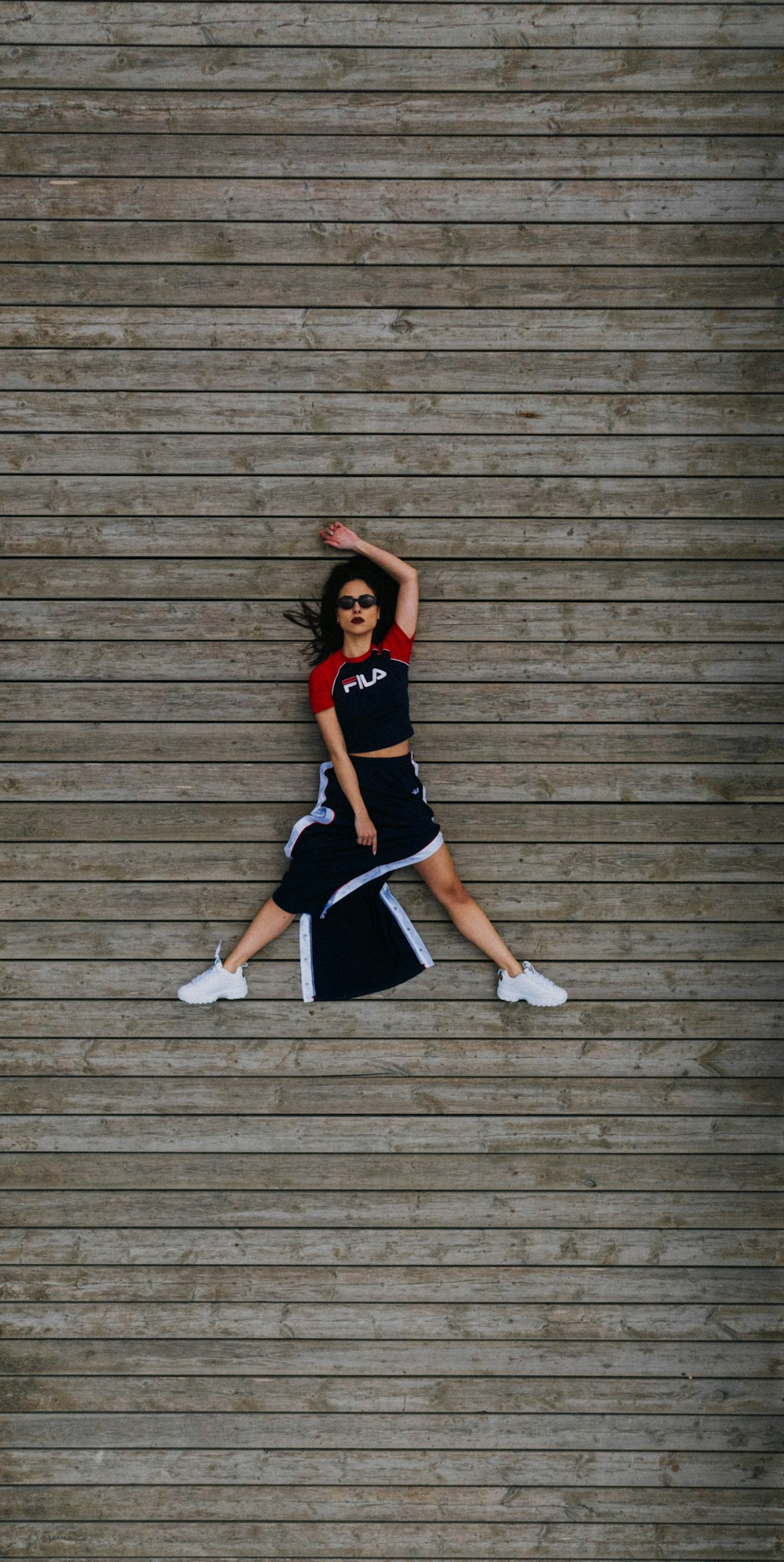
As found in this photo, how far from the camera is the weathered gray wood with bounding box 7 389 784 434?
2963mm

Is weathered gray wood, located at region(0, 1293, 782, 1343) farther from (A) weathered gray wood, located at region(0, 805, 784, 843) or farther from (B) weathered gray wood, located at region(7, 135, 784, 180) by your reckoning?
(B) weathered gray wood, located at region(7, 135, 784, 180)

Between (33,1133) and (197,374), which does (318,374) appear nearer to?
(197,374)

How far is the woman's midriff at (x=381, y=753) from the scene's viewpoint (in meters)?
2.90

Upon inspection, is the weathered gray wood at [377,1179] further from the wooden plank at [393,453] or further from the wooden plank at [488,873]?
the wooden plank at [393,453]

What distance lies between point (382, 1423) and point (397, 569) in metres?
2.90

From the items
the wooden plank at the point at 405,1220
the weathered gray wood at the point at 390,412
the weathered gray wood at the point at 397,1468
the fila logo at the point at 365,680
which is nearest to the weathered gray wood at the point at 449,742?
the fila logo at the point at 365,680

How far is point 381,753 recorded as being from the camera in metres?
2.91

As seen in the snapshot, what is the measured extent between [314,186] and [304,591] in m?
1.27

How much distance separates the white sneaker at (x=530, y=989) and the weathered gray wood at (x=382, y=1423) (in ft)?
4.44

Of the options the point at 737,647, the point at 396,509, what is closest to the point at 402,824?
the point at 396,509

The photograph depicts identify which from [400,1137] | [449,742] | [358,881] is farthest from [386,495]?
[400,1137]

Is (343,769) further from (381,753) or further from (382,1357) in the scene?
(382,1357)

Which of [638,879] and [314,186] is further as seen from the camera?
[638,879]

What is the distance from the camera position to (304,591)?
9.88 ft
